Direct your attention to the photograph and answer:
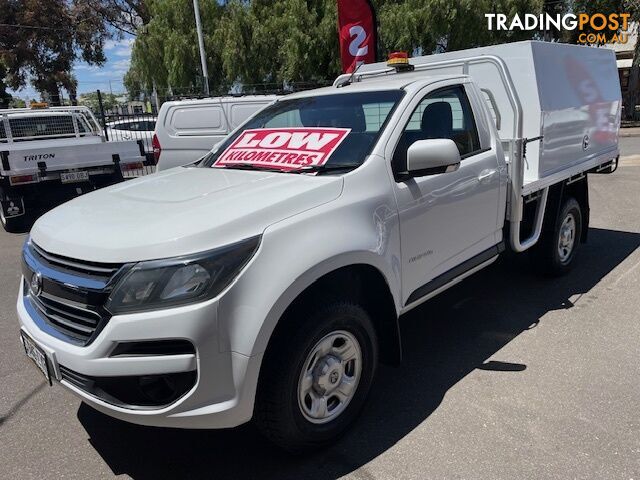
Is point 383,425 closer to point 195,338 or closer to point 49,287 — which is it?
point 195,338

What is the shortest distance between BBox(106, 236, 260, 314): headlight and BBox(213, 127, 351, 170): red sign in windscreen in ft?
A: 3.60

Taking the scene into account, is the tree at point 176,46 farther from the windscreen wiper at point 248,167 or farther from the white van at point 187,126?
the windscreen wiper at point 248,167

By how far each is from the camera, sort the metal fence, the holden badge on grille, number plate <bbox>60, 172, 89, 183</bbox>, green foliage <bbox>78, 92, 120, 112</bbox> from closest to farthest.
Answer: the holden badge on grille, number plate <bbox>60, 172, 89, 183</bbox>, the metal fence, green foliage <bbox>78, 92, 120, 112</bbox>

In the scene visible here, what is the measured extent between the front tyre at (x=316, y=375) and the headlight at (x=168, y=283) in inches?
17.8

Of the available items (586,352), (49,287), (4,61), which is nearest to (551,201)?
(586,352)

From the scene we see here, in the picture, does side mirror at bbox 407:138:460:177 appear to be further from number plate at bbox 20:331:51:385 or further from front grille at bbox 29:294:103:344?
number plate at bbox 20:331:51:385

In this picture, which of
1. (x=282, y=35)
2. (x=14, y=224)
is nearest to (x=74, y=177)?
(x=14, y=224)

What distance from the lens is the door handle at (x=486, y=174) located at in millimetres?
3655

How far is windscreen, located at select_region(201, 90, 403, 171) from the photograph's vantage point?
308 centimetres

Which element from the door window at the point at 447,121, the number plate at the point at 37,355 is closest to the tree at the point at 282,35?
the door window at the point at 447,121

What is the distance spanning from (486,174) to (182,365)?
2536mm

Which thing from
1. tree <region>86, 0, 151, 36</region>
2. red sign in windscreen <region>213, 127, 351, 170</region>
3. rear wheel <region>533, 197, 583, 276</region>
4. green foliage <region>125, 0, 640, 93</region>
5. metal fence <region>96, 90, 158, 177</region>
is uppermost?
tree <region>86, 0, 151, 36</region>

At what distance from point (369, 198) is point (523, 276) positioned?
3.06m

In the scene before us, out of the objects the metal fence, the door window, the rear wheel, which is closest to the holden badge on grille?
the door window
